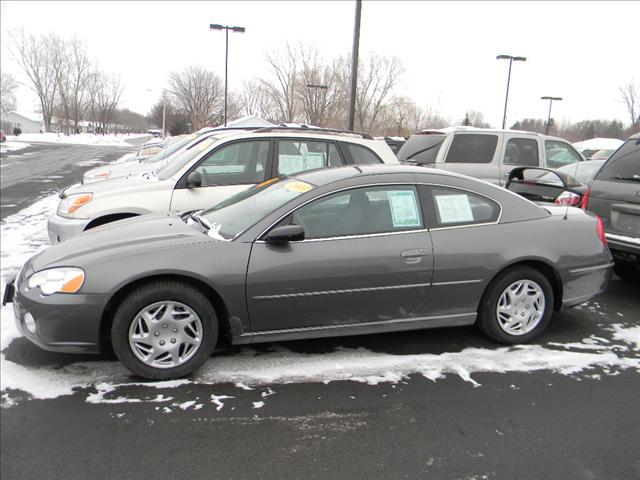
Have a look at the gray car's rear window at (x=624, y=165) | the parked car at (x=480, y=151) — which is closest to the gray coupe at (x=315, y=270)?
the gray car's rear window at (x=624, y=165)

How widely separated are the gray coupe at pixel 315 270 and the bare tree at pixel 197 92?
40.9 meters

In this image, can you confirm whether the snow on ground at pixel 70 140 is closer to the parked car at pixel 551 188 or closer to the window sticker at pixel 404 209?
the parked car at pixel 551 188

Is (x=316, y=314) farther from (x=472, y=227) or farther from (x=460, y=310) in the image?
(x=472, y=227)

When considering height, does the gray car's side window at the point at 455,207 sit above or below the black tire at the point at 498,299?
above

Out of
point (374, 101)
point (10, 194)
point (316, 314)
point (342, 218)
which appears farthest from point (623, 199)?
point (374, 101)

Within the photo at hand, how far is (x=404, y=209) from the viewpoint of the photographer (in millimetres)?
3902

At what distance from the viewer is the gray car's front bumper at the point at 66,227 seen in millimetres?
5340

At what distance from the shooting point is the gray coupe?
10.9 ft

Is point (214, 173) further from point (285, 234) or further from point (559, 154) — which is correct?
point (559, 154)

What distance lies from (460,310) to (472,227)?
0.67 meters

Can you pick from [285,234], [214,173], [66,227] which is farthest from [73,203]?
[285,234]

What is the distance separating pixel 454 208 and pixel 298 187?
4.16 ft

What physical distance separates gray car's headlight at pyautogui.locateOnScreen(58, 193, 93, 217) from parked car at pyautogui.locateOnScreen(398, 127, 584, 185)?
17.7 ft

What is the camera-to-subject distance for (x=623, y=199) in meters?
5.19
